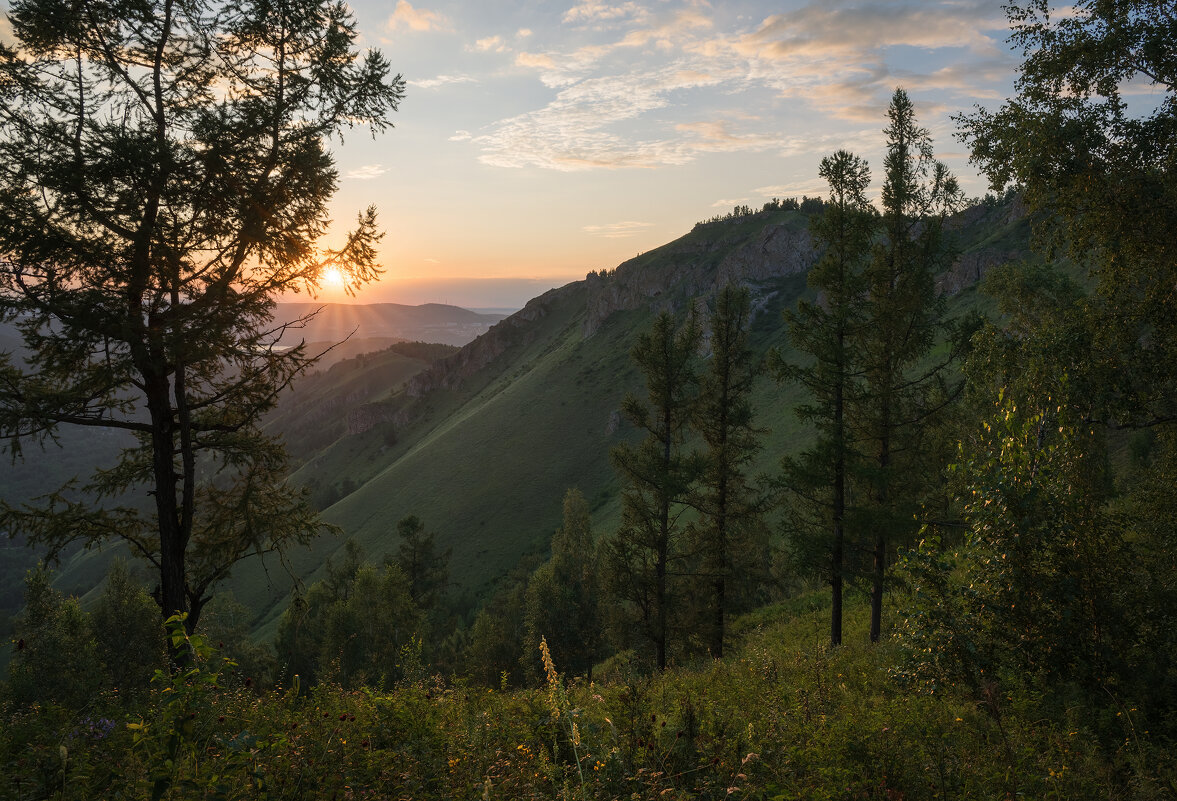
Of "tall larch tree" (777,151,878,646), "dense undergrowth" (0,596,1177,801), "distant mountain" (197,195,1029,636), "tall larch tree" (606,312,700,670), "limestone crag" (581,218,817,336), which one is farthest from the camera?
"limestone crag" (581,218,817,336)

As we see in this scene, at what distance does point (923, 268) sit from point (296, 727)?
17.1 meters

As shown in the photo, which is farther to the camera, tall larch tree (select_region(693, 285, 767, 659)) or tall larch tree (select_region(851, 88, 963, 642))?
tall larch tree (select_region(693, 285, 767, 659))

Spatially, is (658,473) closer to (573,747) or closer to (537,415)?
(573,747)

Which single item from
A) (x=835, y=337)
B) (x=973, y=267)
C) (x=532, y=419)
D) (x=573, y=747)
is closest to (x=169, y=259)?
(x=573, y=747)

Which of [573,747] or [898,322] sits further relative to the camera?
[898,322]

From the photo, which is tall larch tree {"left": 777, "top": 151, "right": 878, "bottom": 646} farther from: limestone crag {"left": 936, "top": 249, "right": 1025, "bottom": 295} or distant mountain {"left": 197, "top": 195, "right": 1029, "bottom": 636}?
limestone crag {"left": 936, "top": 249, "right": 1025, "bottom": 295}

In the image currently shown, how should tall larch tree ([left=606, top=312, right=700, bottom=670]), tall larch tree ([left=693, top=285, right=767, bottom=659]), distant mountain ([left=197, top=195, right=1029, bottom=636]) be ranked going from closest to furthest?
tall larch tree ([left=606, top=312, right=700, bottom=670]) → tall larch tree ([left=693, top=285, right=767, bottom=659]) → distant mountain ([left=197, top=195, right=1029, bottom=636])

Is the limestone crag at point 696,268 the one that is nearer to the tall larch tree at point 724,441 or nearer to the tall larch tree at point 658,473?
the tall larch tree at point 724,441

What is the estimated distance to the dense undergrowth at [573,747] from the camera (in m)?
4.61

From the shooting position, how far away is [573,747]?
564cm

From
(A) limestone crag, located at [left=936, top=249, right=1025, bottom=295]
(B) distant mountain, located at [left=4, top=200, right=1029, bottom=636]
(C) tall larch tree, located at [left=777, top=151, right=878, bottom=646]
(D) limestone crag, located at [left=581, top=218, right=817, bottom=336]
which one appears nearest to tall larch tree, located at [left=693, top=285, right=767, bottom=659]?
(C) tall larch tree, located at [left=777, top=151, right=878, bottom=646]

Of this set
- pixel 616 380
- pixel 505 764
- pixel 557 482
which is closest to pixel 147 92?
pixel 505 764

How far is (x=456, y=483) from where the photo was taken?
322ft

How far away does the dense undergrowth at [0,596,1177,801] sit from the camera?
4609 millimetres
